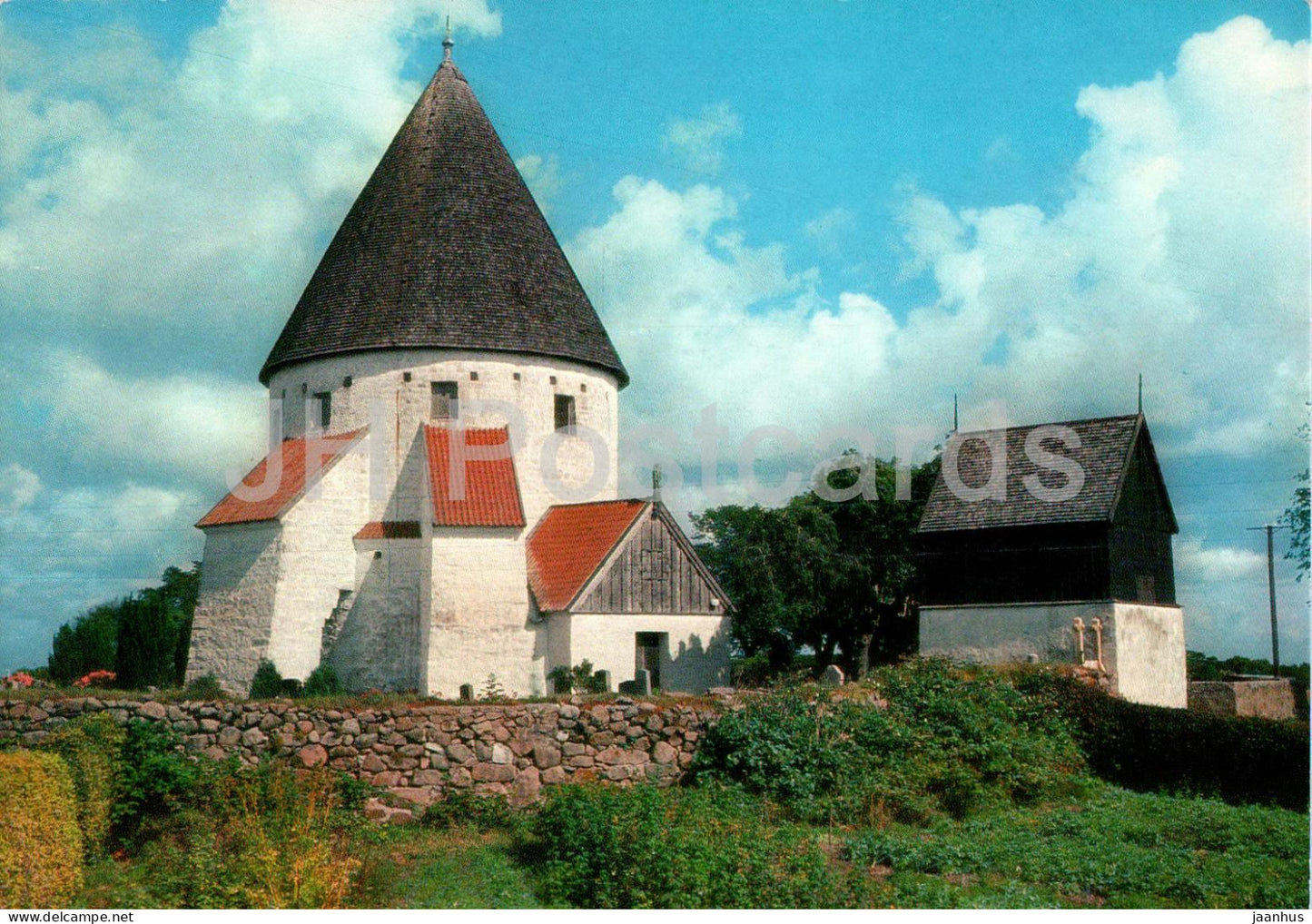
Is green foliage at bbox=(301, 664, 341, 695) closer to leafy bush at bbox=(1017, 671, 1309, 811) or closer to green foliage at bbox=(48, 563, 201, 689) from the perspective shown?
green foliage at bbox=(48, 563, 201, 689)

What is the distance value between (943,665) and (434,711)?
909cm

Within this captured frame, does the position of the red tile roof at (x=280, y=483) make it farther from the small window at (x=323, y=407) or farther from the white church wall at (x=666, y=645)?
the white church wall at (x=666, y=645)

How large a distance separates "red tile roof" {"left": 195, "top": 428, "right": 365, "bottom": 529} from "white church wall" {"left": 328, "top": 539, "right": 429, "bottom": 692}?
81.7 inches

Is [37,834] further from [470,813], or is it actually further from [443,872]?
[470,813]

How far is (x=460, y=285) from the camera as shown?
28.5m

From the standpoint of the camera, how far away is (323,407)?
29.0m

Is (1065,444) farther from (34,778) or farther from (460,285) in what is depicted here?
(34,778)

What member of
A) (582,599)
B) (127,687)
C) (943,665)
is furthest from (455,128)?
(943,665)

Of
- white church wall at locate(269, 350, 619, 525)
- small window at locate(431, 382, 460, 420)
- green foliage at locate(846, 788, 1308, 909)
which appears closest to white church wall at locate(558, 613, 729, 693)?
white church wall at locate(269, 350, 619, 525)

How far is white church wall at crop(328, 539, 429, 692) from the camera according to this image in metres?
26.1

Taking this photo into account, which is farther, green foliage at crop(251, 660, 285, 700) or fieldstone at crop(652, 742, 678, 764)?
green foliage at crop(251, 660, 285, 700)

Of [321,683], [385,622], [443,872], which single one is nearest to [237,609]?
[321,683]

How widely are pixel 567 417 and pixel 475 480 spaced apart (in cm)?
328

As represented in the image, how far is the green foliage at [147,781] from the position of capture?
13.7 metres
